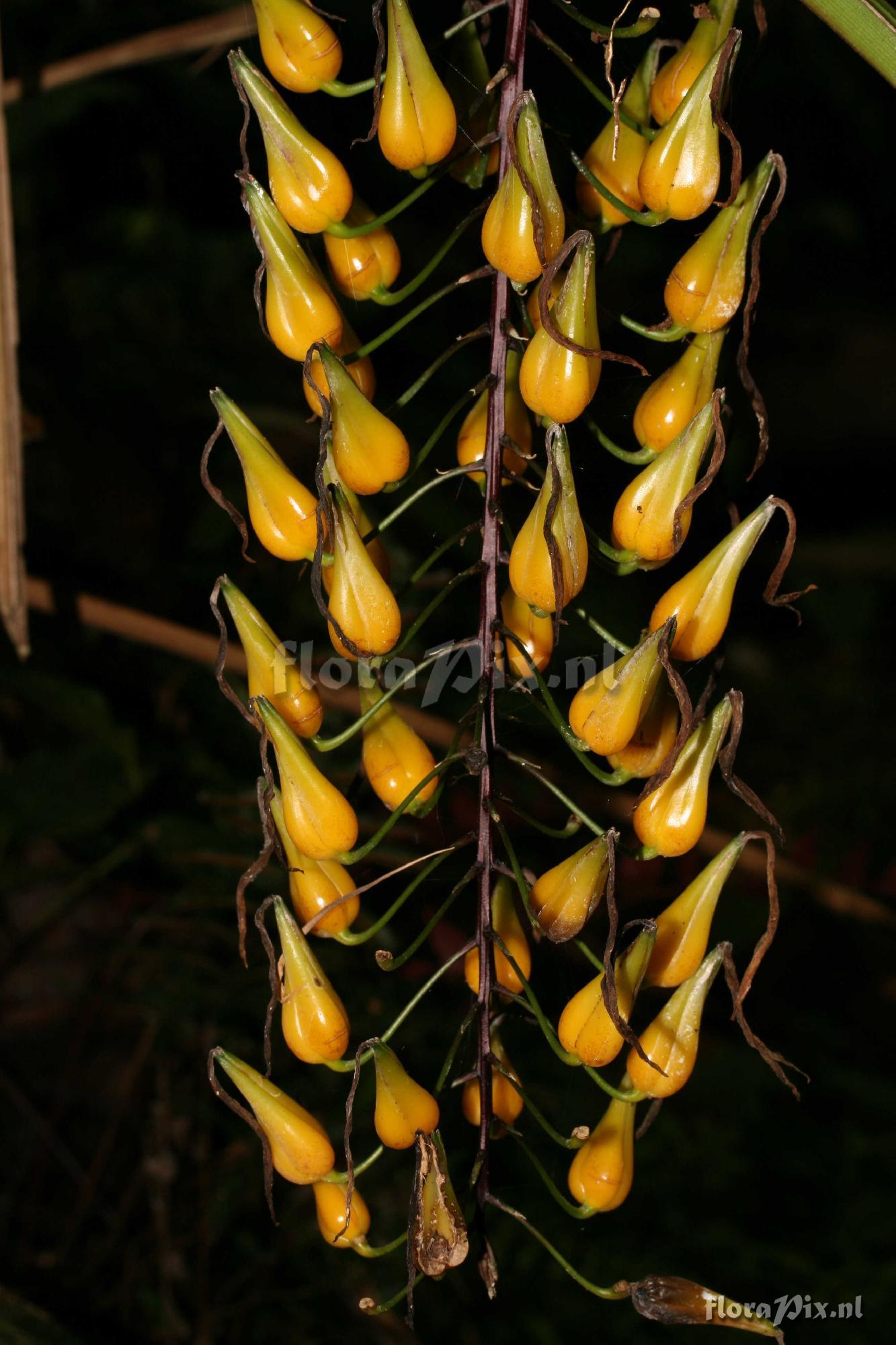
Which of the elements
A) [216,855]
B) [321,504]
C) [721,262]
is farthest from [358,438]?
[216,855]

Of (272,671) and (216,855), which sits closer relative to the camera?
(272,671)

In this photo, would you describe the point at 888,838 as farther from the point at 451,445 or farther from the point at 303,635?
the point at 451,445

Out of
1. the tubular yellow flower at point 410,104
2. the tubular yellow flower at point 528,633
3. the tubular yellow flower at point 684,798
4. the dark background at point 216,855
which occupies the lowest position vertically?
the dark background at point 216,855

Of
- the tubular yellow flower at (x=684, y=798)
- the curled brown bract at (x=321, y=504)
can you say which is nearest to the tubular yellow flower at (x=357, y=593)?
the curled brown bract at (x=321, y=504)

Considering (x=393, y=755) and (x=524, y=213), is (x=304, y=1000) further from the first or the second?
(x=524, y=213)

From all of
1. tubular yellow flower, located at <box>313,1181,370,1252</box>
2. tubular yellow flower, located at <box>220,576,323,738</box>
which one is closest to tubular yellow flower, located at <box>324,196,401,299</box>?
tubular yellow flower, located at <box>220,576,323,738</box>

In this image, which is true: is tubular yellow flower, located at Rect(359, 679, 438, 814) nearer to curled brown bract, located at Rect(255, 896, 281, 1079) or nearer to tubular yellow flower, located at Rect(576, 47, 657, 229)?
curled brown bract, located at Rect(255, 896, 281, 1079)

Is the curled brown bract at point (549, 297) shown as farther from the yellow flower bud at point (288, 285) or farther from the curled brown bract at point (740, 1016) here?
the curled brown bract at point (740, 1016)

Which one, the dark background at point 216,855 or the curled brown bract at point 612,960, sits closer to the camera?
the curled brown bract at point 612,960
